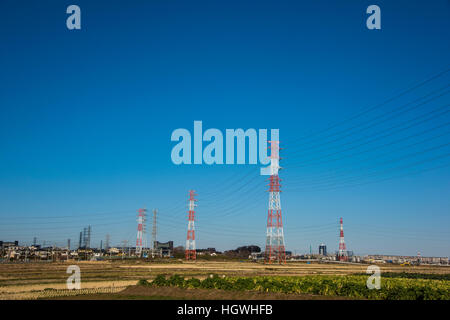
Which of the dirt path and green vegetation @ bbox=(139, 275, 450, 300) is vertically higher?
green vegetation @ bbox=(139, 275, 450, 300)

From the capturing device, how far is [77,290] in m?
37.6

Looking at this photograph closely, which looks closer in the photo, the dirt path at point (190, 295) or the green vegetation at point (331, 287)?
the green vegetation at point (331, 287)

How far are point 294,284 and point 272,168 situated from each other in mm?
54344

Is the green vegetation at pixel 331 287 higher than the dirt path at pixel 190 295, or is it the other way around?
the green vegetation at pixel 331 287

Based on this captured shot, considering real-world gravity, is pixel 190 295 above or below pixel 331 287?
below

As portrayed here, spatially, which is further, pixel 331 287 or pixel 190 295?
pixel 331 287

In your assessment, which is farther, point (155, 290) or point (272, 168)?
point (272, 168)

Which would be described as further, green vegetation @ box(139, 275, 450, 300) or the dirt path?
the dirt path

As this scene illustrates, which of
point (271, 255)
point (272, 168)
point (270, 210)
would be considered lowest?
point (271, 255)
